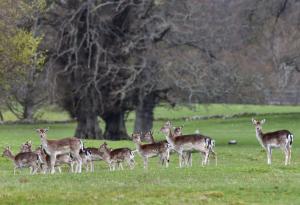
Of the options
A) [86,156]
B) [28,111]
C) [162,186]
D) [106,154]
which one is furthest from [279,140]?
[28,111]

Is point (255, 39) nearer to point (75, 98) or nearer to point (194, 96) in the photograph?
point (194, 96)

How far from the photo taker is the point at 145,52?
4866 cm

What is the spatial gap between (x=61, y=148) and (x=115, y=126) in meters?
28.0

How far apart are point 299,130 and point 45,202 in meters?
39.1

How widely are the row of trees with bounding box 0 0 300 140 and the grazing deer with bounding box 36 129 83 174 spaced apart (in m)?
20.8

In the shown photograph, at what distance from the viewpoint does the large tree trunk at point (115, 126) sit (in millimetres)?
53000

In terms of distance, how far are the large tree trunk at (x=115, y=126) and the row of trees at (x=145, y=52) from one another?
2.14 meters

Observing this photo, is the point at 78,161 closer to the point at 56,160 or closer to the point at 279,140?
the point at 56,160

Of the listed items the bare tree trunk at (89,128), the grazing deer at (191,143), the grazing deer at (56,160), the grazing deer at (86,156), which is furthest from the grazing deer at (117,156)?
the bare tree trunk at (89,128)

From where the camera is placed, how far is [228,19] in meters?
48.0

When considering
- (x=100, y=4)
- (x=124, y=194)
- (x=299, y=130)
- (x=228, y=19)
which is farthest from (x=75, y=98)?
(x=124, y=194)

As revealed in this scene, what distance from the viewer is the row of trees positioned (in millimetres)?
47250

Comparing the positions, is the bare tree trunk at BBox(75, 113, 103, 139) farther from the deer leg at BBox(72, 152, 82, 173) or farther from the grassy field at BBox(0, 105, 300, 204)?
the deer leg at BBox(72, 152, 82, 173)

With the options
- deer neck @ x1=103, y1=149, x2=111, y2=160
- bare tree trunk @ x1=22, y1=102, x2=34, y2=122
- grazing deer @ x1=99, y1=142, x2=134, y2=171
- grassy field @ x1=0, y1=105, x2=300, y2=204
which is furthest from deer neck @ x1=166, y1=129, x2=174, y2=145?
bare tree trunk @ x1=22, y1=102, x2=34, y2=122
